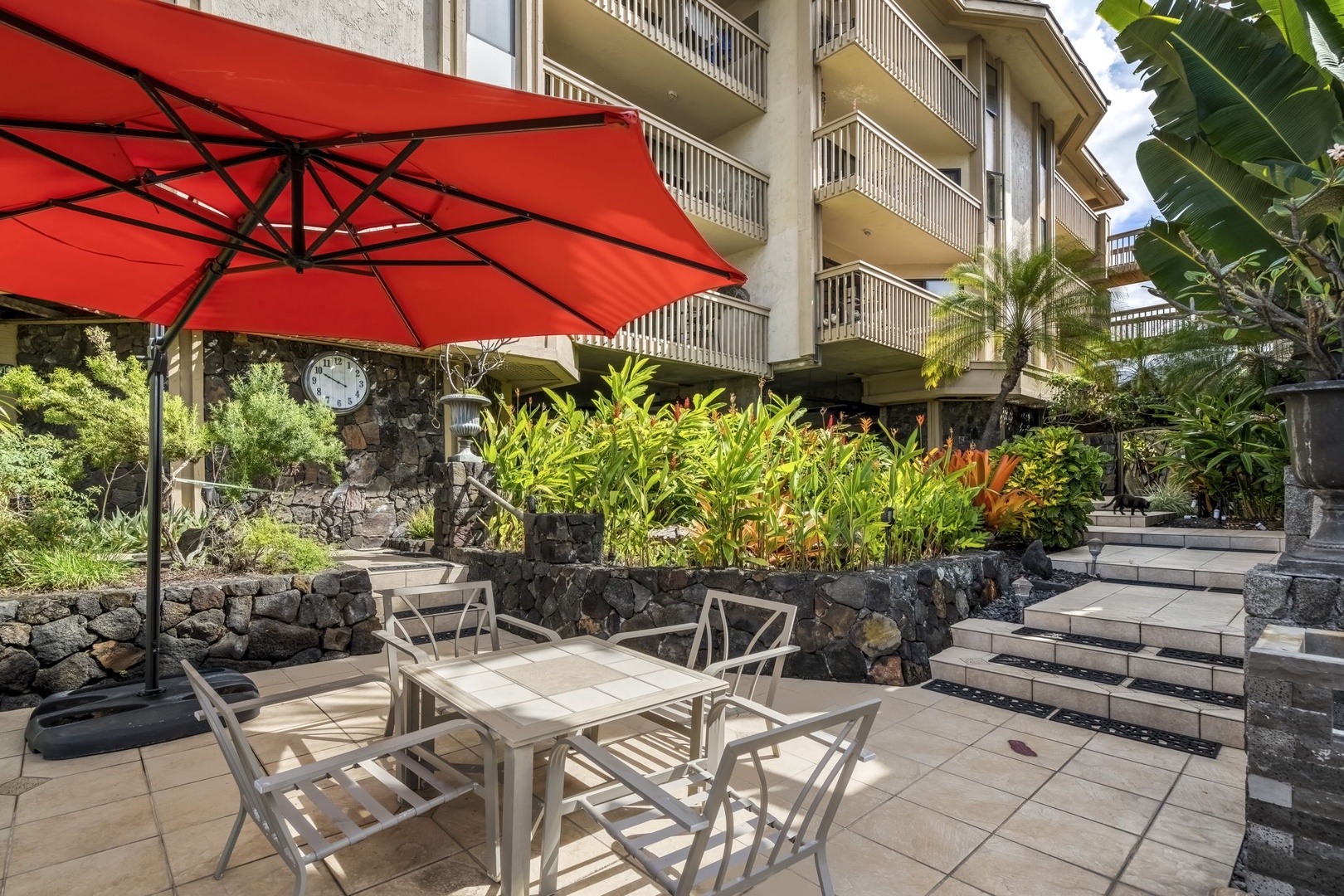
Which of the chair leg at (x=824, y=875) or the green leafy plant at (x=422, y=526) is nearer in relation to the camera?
the chair leg at (x=824, y=875)

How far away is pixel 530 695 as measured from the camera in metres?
2.34

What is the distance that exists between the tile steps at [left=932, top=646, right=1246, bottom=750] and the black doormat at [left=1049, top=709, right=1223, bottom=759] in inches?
1.3

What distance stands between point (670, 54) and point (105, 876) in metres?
10.9

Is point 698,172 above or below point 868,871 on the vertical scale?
above

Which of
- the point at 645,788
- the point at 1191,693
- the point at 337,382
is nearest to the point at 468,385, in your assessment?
the point at 337,382

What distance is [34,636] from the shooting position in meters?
4.07

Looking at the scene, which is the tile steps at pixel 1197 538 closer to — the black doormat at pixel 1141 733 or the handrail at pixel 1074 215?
the black doormat at pixel 1141 733

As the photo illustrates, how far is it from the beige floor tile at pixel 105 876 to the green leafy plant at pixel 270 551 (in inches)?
114

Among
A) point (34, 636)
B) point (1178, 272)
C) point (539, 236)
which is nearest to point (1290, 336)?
point (1178, 272)

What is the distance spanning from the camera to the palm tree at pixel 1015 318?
11.3 meters

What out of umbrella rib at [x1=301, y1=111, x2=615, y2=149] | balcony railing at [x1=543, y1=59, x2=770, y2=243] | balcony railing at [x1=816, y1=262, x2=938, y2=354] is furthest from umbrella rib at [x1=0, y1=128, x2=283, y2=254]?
balcony railing at [x1=816, y1=262, x2=938, y2=354]

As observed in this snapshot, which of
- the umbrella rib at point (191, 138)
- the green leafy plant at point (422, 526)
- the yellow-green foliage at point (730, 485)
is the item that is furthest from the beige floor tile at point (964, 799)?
the green leafy plant at point (422, 526)

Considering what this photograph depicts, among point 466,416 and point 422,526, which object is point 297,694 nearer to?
point 466,416

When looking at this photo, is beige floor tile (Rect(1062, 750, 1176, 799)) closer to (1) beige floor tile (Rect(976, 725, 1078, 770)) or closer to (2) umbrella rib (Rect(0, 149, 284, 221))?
(1) beige floor tile (Rect(976, 725, 1078, 770))
